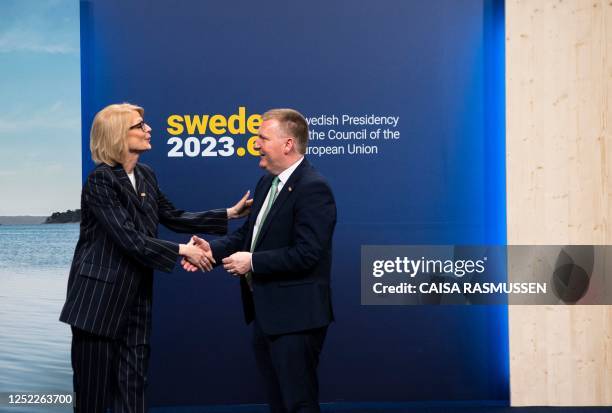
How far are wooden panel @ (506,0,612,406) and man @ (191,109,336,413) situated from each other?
1835mm

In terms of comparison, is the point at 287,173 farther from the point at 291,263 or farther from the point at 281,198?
the point at 291,263

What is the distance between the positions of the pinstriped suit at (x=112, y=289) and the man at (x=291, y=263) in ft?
1.38

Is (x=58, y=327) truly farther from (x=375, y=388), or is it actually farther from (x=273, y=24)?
(x=273, y=24)

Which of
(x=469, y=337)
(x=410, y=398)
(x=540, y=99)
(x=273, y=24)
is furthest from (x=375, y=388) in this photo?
(x=273, y=24)

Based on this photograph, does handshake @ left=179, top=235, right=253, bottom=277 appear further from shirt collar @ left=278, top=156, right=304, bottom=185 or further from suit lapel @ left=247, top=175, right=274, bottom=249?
shirt collar @ left=278, top=156, right=304, bottom=185

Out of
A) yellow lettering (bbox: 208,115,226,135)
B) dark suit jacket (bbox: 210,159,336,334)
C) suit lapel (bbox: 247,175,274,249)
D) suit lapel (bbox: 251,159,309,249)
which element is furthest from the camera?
yellow lettering (bbox: 208,115,226,135)

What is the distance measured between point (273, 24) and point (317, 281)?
202 cm

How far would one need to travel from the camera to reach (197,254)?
3.20 m

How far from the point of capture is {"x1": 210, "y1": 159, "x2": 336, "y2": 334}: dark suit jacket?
2.82 metres

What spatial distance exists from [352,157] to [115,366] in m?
1.96

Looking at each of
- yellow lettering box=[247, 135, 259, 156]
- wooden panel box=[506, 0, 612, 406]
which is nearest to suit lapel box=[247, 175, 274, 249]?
yellow lettering box=[247, 135, 259, 156]

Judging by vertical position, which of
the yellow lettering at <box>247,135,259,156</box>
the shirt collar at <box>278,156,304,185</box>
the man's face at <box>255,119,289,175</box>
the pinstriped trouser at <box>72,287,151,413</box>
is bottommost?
the pinstriped trouser at <box>72,287,151,413</box>

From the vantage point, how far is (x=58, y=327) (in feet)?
14.4

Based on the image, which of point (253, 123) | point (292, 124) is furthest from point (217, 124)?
point (292, 124)
